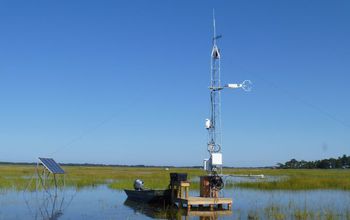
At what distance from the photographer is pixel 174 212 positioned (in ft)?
97.9

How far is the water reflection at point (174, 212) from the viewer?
28.4 meters

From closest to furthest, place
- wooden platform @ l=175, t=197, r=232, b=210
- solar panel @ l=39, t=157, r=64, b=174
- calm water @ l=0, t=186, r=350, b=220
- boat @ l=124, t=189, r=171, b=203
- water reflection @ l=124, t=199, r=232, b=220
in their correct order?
1. calm water @ l=0, t=186, r=350, b=220
2. water reflection @ l=124, t=199, r=232, b=220
3. wooden platform @ l=175, t=197, r=232, b=210
4. boat @ l=124, t=189, r=171, b=203
5. solar panel @ l=39, t=157, r=64, b=174

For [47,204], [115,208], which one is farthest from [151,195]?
[47,204]

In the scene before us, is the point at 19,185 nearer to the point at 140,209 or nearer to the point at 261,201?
the point at 140,209

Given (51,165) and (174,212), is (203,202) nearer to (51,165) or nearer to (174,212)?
(174,212)

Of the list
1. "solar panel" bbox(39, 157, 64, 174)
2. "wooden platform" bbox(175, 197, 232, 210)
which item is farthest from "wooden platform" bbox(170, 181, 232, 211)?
"solar panel" bbox(39, 157, 64, 174)

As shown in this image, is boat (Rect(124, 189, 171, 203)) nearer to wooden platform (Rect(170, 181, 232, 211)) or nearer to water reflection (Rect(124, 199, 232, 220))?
water reflection (Rect(124, 199, 232, 220))

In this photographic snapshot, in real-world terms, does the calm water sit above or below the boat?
below

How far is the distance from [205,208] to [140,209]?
411cm

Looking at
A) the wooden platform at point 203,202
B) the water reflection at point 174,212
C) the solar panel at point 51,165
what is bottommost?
the water reflection at point 174,212

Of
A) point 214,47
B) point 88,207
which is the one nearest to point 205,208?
point 88,207

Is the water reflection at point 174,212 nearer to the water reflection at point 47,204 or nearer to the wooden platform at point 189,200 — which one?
the wooden platform at point 189,200

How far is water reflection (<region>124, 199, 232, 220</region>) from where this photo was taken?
28.4m

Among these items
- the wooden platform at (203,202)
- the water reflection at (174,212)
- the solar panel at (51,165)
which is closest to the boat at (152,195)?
the water reflection at (174,212)
